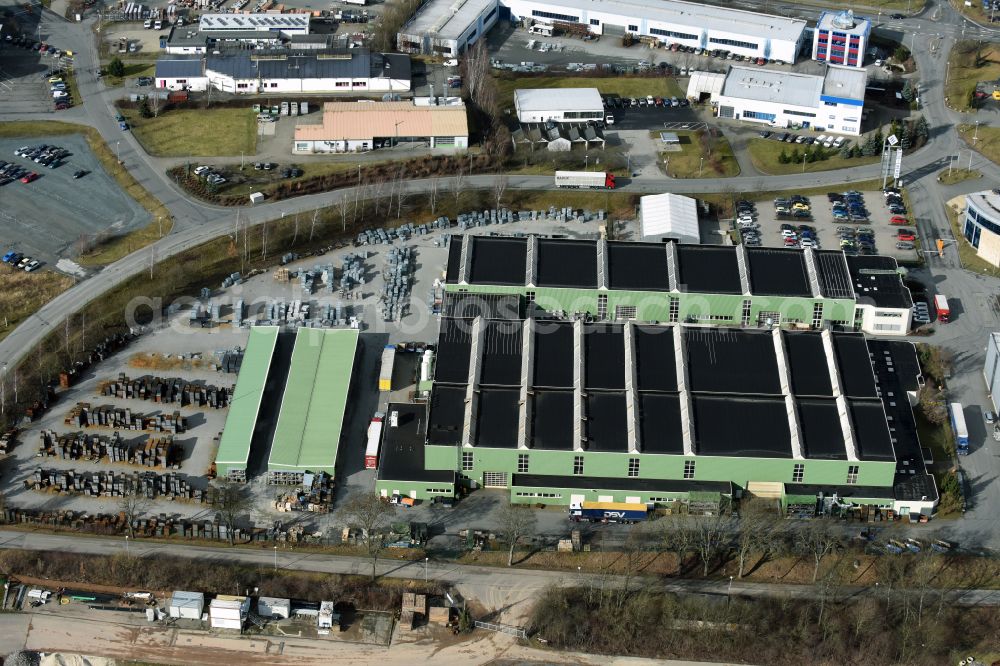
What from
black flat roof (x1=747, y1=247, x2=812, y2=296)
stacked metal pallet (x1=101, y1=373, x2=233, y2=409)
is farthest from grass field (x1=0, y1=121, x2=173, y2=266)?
black flat roof (x1=747, y1=247, x2=812, y2=296)

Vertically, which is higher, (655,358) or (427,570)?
(655,358)

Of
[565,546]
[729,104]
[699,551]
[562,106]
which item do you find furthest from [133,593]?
[729,104]

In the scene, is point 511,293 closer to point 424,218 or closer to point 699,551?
point 424,218

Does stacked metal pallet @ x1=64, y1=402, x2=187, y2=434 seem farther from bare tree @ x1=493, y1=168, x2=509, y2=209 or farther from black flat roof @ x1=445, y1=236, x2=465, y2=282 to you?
bare tree @ x1=493, y1=168, x2=509, y2=209

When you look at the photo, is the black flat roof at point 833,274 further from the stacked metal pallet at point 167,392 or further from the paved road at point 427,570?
the stacked metal pallet at point 167,392

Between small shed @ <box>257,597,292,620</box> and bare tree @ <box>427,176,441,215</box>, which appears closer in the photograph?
small shed @ <box>257,597,292,620</box>

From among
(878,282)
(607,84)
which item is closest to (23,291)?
(607,84)

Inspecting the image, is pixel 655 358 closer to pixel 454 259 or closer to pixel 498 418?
pixel 498 418
